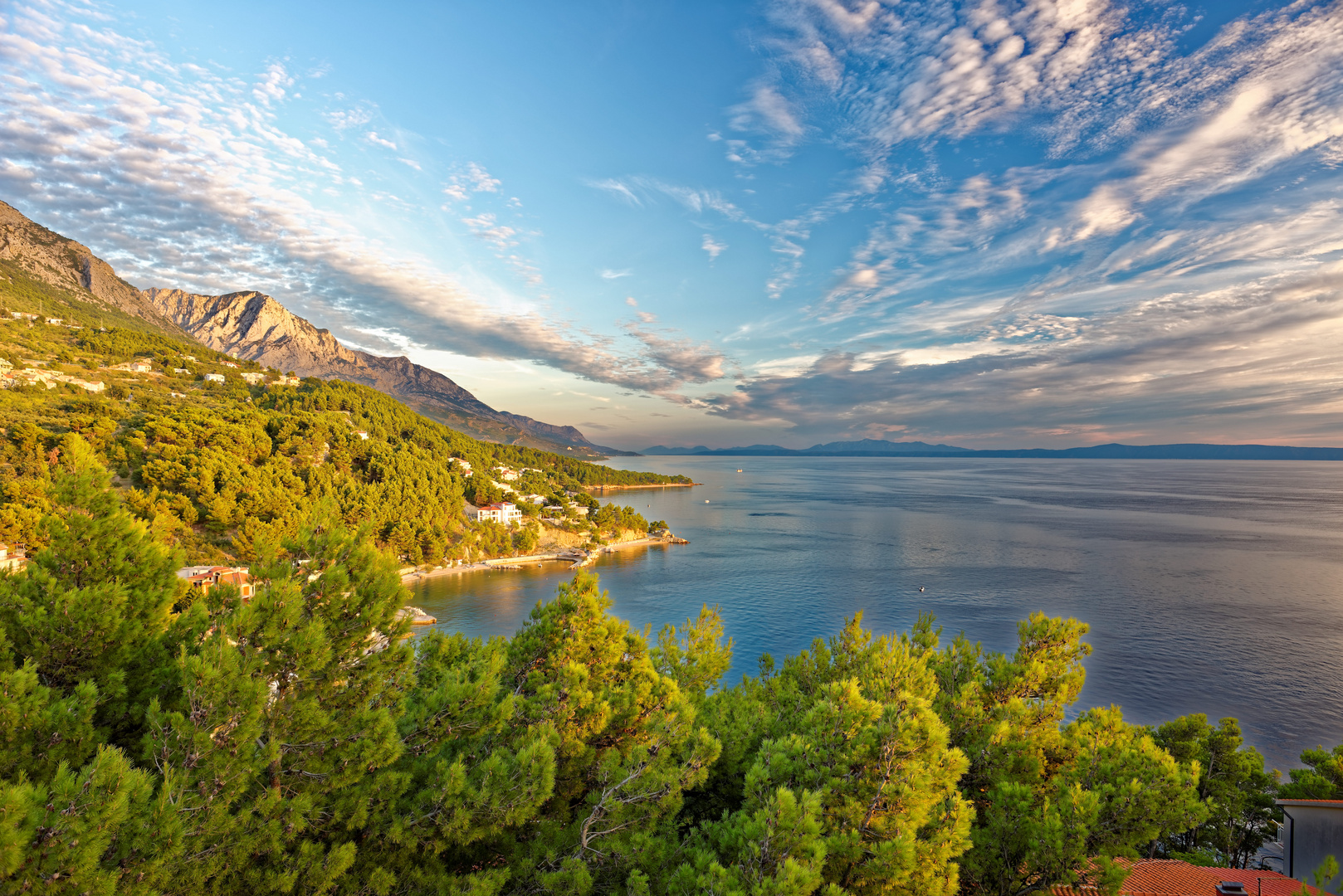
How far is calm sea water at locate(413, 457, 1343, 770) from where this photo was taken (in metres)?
29.1

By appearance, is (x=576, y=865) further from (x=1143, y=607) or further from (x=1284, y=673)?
(x=1143, y=607)

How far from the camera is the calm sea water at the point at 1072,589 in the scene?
29.1 m

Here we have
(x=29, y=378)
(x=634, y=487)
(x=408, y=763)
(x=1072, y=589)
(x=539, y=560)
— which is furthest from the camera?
(x=634, y=487)

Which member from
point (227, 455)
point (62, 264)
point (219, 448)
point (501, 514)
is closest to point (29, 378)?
point (219, 448)

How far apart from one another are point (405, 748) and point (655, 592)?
44.1 m

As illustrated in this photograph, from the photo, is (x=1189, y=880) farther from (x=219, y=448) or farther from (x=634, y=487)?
(x=634, y=487)

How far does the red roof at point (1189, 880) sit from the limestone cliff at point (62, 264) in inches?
6901

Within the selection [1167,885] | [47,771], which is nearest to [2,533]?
[47,771]

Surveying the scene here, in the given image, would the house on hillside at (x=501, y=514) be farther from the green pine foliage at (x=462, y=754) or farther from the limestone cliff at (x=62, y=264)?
the limestone cliff at (x=62, y=264)

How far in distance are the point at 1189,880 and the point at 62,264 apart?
193m

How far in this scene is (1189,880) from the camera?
35.7 ft

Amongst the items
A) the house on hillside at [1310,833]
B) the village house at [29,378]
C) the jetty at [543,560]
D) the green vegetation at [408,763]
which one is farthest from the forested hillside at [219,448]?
the house on hillside at [1310,833]

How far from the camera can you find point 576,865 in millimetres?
6879

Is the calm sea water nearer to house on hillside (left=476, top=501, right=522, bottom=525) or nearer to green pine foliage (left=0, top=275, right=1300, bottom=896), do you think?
house on hillside (left=476, top=501, right=522, bottom=525)
